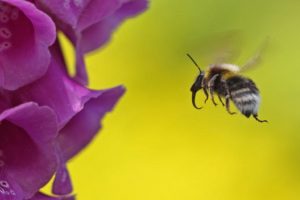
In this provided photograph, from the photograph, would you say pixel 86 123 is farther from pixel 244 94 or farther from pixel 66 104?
pixel 244 94

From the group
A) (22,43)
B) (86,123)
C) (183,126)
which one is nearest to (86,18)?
(22,43)

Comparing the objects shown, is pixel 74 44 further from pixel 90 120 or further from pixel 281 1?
pixel 281 1

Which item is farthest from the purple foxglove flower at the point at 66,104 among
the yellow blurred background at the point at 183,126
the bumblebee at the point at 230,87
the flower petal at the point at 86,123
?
the yellow blurred background at the point at 183,126

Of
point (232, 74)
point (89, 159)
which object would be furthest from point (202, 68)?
point (89, 159)

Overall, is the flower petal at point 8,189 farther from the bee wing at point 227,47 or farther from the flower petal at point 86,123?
the bee wing at point 227,47

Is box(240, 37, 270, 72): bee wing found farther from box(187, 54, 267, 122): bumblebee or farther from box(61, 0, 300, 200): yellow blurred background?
box(61, 0, 300, 200): yellow blurred background
